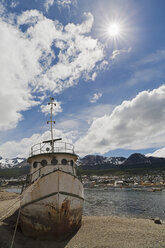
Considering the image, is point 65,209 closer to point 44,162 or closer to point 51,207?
point 51,207

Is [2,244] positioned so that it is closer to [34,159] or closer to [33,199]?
[33,199]

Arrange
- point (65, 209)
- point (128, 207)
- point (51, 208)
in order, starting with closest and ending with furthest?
point (51, 208), point (65, 209), point (128, 207)

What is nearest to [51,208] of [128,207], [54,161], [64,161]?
[54,161]

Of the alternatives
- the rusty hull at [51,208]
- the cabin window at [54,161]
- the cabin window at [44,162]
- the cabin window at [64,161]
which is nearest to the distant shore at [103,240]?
the rusty hull at [51,208]

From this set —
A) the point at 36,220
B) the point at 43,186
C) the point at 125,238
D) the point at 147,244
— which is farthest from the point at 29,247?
the point at 147,244

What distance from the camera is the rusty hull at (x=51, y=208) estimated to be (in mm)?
10953

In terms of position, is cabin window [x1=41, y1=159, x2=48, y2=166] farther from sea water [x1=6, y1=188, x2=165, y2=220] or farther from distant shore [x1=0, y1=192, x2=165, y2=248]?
sea water [x1=6, y1=188, x2=165, y2=220]

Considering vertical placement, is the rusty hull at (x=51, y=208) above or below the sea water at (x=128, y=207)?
above

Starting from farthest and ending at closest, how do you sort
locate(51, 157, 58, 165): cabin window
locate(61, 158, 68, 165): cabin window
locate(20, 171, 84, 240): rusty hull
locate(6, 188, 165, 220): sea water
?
locate(6, 188, 165, 220): sea water, locate(61, 158, 68, 165): cabin window, locate(51, 157, 58, 165): cabin window, locate(20, 171, 84, 240): rusty hull

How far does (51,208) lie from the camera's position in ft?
35.9

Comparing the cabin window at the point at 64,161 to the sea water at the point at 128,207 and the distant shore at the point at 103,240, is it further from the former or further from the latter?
the sea water at the point at 128,207

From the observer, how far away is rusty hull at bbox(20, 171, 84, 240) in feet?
35.9

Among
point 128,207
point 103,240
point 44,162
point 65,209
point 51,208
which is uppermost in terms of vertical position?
point 44,162

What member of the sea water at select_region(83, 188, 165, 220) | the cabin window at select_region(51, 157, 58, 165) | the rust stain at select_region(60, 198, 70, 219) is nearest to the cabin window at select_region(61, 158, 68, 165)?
the cabin window at select_region(51, 157, 58, 165)
